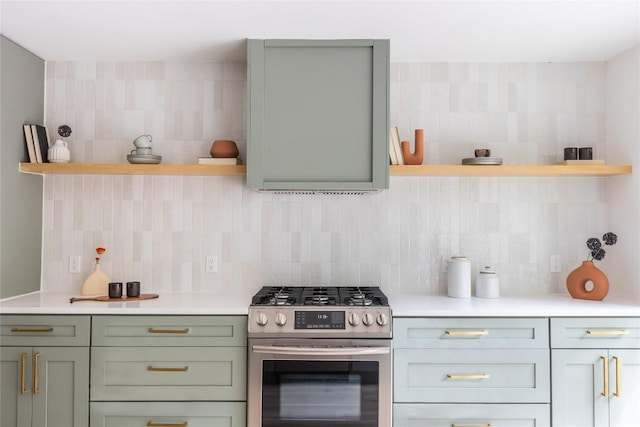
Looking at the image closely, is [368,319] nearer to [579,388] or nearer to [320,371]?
[320,371]

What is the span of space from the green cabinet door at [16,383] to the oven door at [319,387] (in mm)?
1058

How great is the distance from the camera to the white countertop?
2.41 meters

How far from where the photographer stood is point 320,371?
2365 mm

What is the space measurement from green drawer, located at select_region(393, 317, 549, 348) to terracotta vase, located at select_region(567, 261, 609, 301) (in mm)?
486

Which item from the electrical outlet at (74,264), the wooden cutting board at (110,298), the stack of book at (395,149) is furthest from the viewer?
the electrical outlet at (74,264)

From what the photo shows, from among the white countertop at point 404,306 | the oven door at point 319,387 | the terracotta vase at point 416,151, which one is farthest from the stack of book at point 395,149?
Answer: the oven door at point 319,387

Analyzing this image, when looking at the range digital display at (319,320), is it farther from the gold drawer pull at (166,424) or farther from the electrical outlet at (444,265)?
the electrical outlet at (444,265)

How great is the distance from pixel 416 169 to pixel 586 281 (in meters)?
1.12

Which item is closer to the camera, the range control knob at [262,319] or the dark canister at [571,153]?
the range control knob at [262,319]

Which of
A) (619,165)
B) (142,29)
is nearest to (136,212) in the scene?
(142,29)

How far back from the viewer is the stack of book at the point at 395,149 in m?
2.74

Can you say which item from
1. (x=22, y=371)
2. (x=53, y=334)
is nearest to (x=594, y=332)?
(x=53, y=334)

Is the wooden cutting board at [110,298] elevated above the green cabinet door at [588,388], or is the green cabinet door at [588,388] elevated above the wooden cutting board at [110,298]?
the wooden cutting board at [110,298]

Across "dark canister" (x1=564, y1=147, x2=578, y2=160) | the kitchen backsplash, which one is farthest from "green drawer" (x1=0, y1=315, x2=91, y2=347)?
"dark canister" (x1=564, y1=147, x2=578, y2=160)
